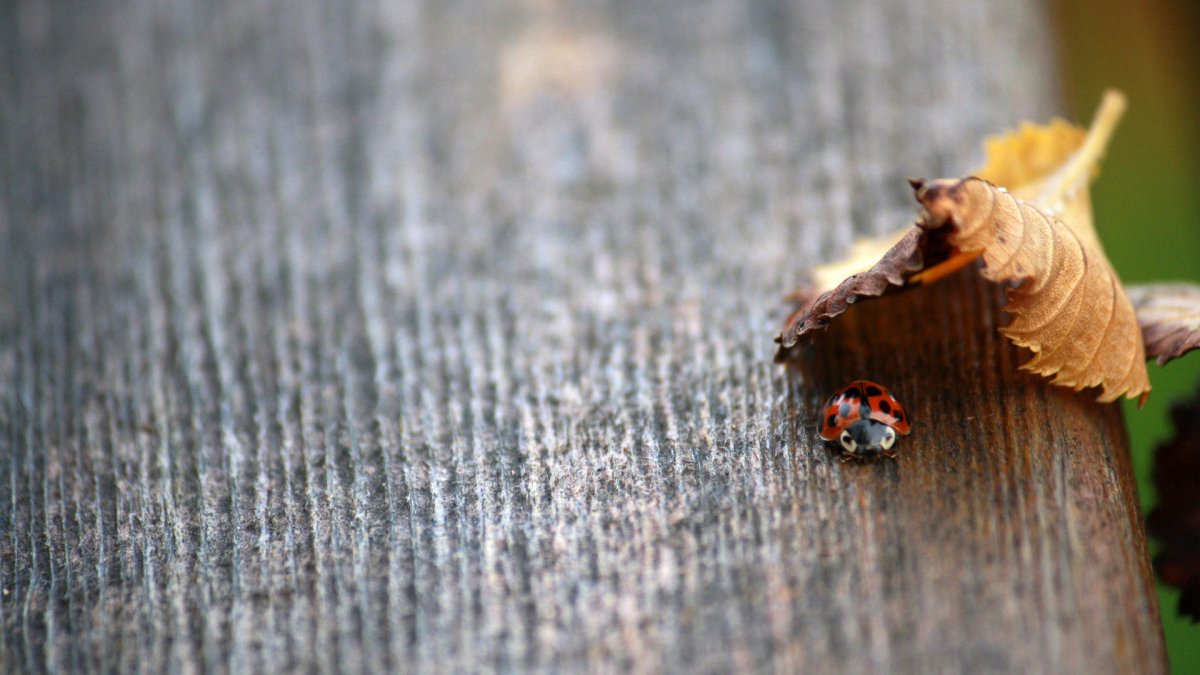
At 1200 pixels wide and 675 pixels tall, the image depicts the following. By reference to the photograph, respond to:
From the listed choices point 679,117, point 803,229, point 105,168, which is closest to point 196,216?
point 105,168

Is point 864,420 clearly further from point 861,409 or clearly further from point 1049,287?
point 1049,287

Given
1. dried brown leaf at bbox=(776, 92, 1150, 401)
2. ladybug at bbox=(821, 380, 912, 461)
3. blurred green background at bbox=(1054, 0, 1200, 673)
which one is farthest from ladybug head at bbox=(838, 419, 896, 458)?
blurred green background at bbox=(1054, 0, 1200, 673)

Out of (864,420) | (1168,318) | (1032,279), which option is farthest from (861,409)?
(1168,318)

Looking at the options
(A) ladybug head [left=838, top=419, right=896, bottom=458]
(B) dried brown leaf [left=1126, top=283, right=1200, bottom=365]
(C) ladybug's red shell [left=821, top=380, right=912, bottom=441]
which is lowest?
(A) ladybug head [left=838, top=419, right=896, bottom=458]

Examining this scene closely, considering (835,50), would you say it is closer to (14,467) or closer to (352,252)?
(352,252)

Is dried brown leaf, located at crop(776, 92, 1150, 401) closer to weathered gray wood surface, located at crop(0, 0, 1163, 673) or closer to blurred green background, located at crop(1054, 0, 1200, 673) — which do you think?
weathered gray wood surface, located at crop(0, 0, 1163, 673)

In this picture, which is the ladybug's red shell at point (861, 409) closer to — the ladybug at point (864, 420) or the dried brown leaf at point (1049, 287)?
the ladybug at point (864, 420)
